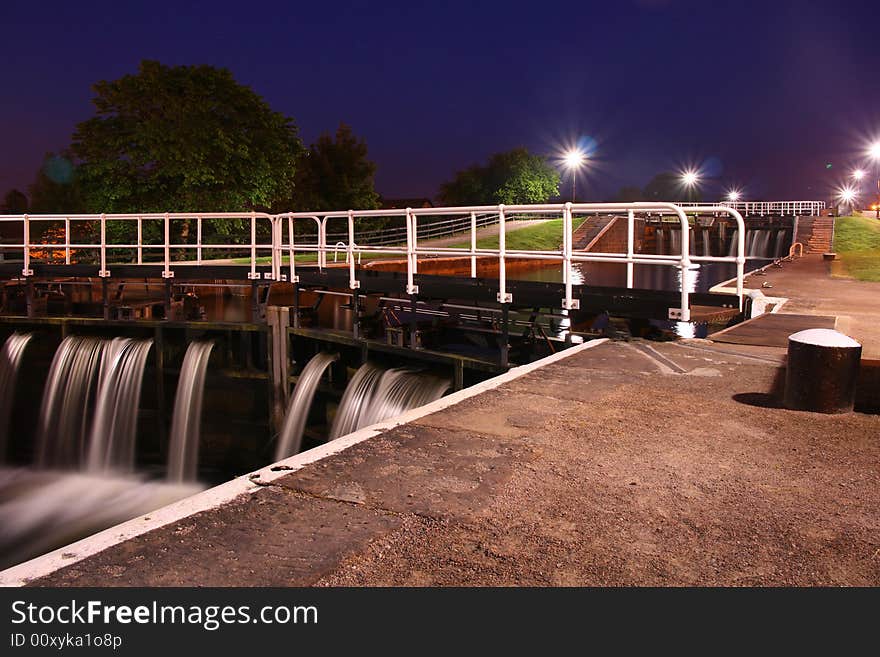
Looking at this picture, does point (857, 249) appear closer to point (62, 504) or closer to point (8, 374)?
point (8, 374)

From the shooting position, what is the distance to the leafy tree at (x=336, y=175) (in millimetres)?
55500

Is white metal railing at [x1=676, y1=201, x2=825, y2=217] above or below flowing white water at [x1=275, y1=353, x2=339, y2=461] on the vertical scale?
above

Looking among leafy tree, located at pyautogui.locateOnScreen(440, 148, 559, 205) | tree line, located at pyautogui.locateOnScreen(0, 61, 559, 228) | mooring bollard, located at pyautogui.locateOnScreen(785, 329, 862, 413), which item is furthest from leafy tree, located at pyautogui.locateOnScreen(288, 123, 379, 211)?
mooring bollard, located at pyautogui.locateOnScreen(785, 329, 862, 413)

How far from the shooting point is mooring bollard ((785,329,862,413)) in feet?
19.8

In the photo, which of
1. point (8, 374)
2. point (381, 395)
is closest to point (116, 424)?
point (8, 374)

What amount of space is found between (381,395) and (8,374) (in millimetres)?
8697

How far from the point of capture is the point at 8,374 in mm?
15867

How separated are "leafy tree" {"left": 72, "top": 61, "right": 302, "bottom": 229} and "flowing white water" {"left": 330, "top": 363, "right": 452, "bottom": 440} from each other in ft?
75.4

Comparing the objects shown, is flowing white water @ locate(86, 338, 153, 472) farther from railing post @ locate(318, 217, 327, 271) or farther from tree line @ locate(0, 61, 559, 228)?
tree line @ locate(0, 61, 559, 228)

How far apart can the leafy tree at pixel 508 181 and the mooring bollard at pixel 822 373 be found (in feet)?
249
